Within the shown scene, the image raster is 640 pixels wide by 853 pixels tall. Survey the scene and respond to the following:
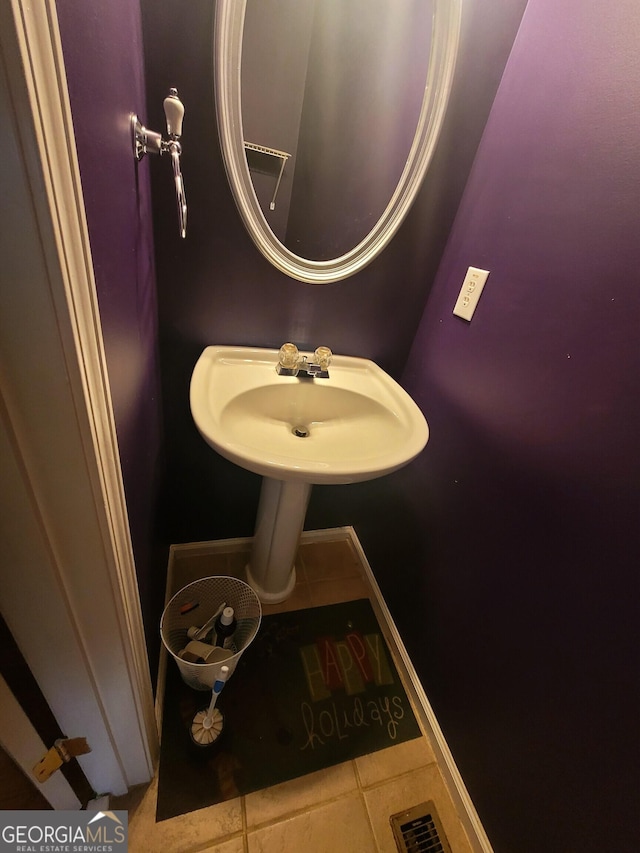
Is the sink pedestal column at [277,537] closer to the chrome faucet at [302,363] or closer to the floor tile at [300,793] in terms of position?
the chrome faucet at [302,363]

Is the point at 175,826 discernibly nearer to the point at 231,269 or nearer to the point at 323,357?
the point at 323,357

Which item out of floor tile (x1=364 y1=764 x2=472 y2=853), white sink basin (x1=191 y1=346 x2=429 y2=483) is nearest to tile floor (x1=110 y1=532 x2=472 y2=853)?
floor tile (x1=364 y1=764 x2=472 y2=853)

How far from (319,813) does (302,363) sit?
1092 millimetres

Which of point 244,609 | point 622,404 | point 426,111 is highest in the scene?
point 426,111

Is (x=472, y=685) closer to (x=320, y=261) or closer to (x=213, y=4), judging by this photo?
(x=320, y=261)

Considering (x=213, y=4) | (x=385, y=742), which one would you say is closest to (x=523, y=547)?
(x=385, y=742)

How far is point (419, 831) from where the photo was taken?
0.84m

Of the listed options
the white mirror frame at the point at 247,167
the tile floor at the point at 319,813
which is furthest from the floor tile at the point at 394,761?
the white mirror frame at the point at 247,167

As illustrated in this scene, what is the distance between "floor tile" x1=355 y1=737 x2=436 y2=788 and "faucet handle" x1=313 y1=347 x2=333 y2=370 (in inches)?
41.3

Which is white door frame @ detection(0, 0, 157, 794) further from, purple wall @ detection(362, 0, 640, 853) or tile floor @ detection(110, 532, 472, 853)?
purple wall @ detection(362, 0, 640, 853)

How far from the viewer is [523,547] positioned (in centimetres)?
72

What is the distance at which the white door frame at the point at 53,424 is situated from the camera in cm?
24

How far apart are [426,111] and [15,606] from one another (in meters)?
1.20

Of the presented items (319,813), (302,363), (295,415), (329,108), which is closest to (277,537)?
(295,415)
